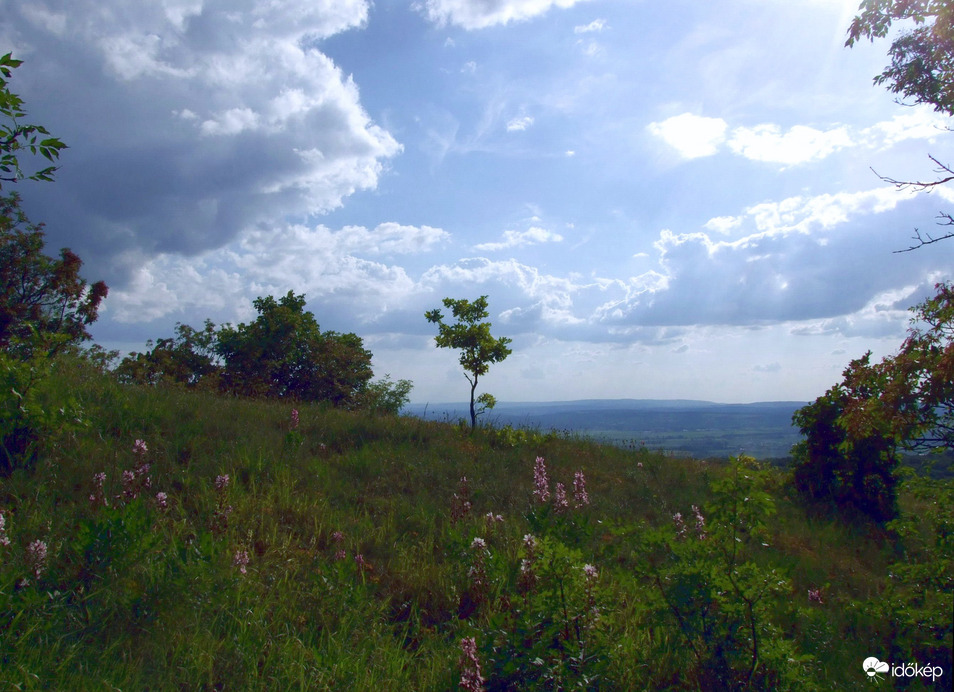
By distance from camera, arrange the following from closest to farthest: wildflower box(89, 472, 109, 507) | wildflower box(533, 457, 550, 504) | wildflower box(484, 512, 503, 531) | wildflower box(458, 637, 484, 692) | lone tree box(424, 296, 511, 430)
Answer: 1. wildflower box(458, 637, 484, 692)
2. wildflower box(89, 472, 109, 507)
3. wildflower box(484, 512, 503, 531)
4. wildflower box(533, 457, 550, 504)
5. lone tree box(424, 296, 511, 430)

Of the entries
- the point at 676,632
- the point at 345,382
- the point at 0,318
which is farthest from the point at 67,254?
the point at 676,632

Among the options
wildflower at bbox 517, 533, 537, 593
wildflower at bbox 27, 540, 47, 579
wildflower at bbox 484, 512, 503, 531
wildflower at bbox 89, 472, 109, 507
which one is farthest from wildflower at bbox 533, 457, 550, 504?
wildflower at bbox 27, 540, 47, 579

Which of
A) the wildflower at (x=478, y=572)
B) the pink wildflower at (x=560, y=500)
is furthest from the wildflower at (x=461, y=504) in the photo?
the wildflower at (x=478, y=572)

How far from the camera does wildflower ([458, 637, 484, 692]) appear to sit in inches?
117

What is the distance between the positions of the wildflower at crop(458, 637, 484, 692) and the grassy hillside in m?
0.02

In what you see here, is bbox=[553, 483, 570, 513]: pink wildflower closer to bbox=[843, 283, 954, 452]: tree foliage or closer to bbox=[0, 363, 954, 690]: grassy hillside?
bbox=[0, 363, 954, 690]: grassy hillside

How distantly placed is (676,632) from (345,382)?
19518 millimetres

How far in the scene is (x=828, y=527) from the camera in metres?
8.15

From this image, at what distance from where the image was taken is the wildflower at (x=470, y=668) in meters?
2.97

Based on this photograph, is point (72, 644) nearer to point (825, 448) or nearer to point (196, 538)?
point (196, 538)

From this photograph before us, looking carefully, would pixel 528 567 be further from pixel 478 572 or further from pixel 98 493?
pixel 98 493

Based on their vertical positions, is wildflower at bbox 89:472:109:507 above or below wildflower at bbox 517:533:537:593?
above

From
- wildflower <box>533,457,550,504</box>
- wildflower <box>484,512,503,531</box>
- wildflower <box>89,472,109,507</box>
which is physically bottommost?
wildflower <box>484,512,503,531</box>

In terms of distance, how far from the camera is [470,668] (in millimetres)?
3062
